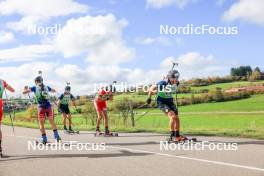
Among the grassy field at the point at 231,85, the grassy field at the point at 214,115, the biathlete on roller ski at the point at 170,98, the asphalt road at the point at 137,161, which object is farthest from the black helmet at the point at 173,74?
the grassy field at the point at 231,85

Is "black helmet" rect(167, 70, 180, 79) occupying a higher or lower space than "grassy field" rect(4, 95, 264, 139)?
higher

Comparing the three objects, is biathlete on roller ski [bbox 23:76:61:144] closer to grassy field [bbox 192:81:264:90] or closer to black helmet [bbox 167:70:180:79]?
black helmet [bbox 167:70:180:79]

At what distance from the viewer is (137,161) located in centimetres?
987

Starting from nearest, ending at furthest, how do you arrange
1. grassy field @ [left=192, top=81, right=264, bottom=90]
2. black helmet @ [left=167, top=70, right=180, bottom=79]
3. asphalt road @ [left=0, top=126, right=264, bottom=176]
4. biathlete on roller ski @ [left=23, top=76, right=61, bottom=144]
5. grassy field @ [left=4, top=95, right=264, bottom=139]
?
1. asphalt road @ [left=0, top=126, right=264, bottom=176]
2. black helmet @ [left=167, top=70, right=180, bottom=79]
3. biathlete on roller ski @ [left=23, top=76, right=61, bottom=144]
4. grassy field @ [left=4, top=95, right=264, bottom=139]
5. grassy field @ [left=192, top=81, right=264, bottom=90]

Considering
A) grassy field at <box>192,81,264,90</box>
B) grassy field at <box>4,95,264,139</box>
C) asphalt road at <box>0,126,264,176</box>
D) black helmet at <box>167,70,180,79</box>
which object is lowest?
asphalt road at <box>0,126,264,176</box>

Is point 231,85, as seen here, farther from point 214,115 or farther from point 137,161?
point 137,161

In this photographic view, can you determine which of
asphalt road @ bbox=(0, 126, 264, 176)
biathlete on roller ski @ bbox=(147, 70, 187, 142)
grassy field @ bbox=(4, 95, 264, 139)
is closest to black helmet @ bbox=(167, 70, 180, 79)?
biathlete on roller ski @ bbox=(147, 70, 187, 142)

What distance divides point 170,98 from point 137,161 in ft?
13.0

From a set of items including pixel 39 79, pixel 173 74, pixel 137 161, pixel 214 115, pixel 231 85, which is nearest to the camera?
pixel 137 161

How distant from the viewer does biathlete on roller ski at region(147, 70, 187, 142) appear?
13.0 meters

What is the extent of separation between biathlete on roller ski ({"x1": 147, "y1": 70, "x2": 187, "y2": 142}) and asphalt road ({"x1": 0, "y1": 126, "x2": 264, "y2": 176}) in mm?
673

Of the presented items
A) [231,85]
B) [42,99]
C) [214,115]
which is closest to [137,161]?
[42,99]

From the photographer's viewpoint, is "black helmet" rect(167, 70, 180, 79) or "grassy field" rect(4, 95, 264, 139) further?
"grassy field" rect(4, 95, 264, 139)

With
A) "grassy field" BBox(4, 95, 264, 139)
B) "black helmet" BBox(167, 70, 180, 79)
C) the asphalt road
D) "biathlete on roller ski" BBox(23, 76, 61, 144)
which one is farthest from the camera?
"grassy field" BBox(4, 95, 264, 139)
